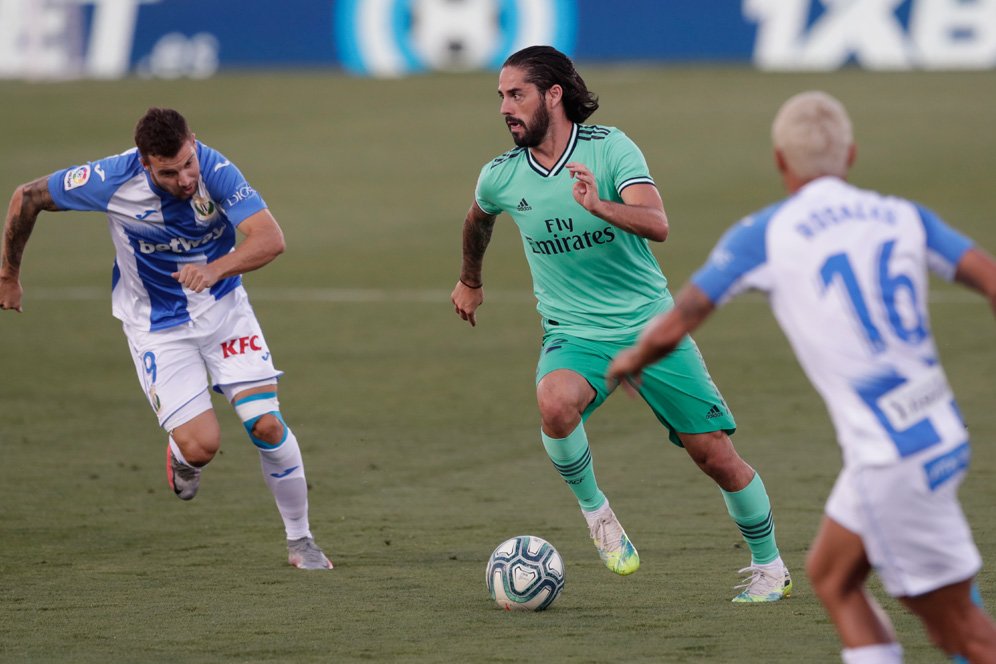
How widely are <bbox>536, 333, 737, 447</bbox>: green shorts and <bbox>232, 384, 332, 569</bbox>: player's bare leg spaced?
56.7 inches

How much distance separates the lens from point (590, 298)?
723 centimetres

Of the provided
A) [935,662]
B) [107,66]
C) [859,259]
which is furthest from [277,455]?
[107,66]

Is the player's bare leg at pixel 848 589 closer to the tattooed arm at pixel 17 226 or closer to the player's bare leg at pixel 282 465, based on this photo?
the player's bare leg at pixel 282 465

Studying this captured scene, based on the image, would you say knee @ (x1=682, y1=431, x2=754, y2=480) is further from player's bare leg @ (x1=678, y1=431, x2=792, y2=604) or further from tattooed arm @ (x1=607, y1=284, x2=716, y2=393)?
tattooed arm @ (x1=607, y1=284, x2=716, y2=393)

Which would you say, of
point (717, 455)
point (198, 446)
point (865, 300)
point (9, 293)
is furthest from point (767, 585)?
point (9, 293)

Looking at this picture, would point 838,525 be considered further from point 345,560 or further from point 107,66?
point 107,66

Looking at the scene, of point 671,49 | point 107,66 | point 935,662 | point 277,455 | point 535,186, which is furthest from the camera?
point 107,66

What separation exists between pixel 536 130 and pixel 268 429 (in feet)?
6.35

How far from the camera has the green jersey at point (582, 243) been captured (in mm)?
7070

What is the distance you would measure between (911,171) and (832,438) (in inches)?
564

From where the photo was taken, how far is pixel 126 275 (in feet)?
26.5

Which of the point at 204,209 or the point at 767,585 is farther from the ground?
the point at 204,209

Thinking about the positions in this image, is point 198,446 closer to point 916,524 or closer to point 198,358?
point 198,358

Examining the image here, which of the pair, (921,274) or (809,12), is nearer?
(921,274)
